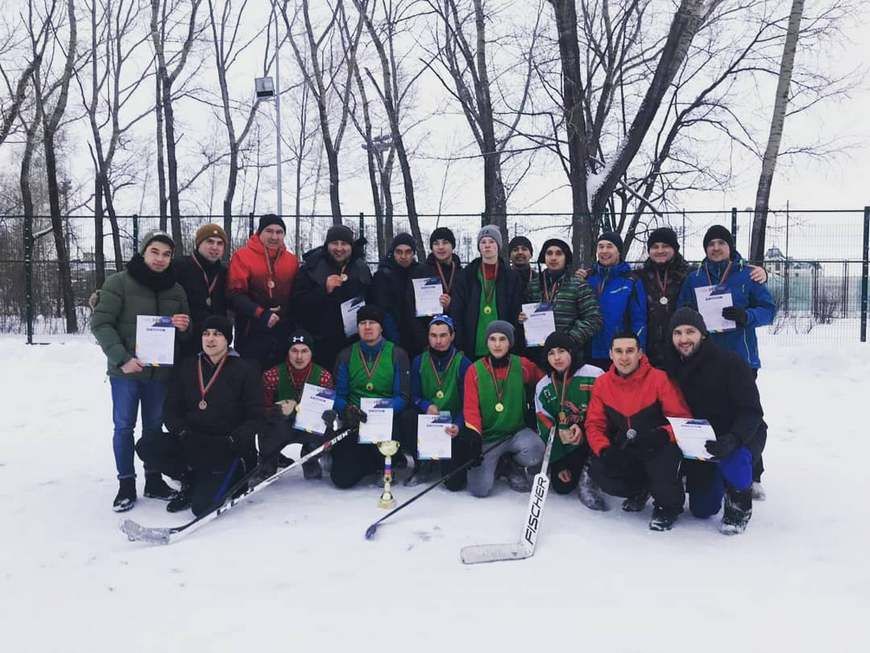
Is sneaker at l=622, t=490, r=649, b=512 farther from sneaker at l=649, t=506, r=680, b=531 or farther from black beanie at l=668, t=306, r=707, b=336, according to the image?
black beanie at l=668, t=306, r=707, b=336

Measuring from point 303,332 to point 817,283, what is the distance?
456 inches

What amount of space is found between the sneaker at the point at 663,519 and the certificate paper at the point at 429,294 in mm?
2134

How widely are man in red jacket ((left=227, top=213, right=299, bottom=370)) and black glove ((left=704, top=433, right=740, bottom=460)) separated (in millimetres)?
3080

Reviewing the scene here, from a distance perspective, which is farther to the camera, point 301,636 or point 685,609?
point 685,609

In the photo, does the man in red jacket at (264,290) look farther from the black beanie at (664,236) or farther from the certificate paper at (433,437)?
the black beanie at (664,236)

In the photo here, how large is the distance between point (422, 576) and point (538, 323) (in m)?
2.15

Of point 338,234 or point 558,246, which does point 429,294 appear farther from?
point 558,246

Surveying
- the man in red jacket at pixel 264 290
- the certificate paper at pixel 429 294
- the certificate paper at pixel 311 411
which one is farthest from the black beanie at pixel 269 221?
the certificate paper at pixel 311 411

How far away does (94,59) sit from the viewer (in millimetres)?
16781

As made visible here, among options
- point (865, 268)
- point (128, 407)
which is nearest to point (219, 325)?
point (128, 407)

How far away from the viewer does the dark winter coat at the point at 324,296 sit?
4.91 metres

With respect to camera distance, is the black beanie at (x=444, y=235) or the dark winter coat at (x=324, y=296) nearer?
the dark winter coat at (x=324, y=296)

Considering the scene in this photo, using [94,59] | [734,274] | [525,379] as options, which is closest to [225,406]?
[525,379]

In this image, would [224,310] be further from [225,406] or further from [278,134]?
[278,134]
